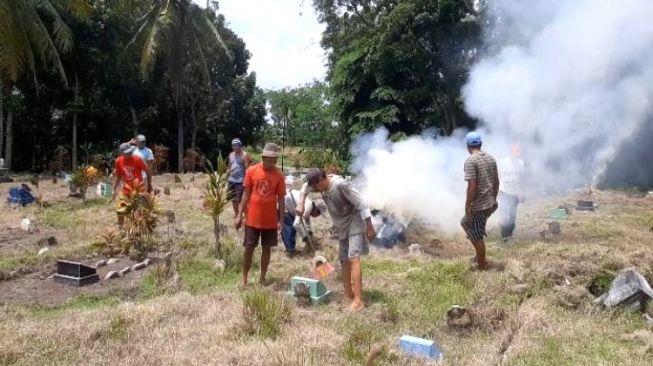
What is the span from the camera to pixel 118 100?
23.8m

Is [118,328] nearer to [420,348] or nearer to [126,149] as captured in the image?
[420,348]

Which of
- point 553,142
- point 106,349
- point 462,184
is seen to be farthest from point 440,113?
point 106,349

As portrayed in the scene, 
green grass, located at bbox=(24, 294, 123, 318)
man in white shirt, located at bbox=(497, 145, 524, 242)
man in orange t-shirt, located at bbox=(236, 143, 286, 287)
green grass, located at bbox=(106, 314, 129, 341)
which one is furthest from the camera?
man in white shirt, located at bbox=(497, 145, 524, 242)

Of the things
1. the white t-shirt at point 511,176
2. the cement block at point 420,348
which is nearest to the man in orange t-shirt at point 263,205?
the cement block at point 420,348

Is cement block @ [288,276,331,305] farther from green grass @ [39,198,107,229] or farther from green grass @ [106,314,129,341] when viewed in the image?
green grass @ [39,198,107,229]

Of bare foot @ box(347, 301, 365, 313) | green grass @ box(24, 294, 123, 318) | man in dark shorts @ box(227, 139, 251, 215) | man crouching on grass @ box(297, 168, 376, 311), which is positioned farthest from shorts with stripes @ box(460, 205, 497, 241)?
man in dark shorts @ box(227, 139, 251, 215)

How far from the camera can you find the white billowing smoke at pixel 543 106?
11109 mm

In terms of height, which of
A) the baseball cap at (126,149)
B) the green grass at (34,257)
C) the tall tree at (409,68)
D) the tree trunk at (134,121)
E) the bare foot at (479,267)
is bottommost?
the green grass at (34,257)

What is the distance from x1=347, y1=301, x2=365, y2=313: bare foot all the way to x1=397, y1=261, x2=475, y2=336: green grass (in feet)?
1.18

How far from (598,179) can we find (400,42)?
6946 millimetres

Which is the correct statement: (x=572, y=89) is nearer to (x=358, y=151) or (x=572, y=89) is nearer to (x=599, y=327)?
(x=358, y=151)

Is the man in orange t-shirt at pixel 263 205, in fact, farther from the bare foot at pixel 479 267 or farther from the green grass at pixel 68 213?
the green grass at pixel 68 213

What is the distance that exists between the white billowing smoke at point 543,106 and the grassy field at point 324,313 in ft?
11.3

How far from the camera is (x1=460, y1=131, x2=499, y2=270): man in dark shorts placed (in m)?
6.04
